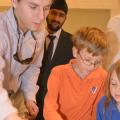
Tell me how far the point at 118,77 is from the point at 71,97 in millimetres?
272

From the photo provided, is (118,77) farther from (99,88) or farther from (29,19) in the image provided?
(29,19)

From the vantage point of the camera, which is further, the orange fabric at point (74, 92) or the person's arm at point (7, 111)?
the orange fabric at point (74, 92)

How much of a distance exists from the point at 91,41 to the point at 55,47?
2.84 feet

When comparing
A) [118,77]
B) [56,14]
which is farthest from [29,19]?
[56,14]

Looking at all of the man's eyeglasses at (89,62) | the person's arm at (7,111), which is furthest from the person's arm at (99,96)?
the person's arm at (7,111)

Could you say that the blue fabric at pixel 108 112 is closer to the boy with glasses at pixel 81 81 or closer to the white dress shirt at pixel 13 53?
the boy with glasses at pixel 81 81

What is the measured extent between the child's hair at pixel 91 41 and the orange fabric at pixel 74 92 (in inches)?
5.1

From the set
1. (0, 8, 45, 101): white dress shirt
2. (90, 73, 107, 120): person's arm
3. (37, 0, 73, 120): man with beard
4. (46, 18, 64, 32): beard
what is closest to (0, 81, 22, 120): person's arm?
(0, 8, 45, 101): white dress shirt

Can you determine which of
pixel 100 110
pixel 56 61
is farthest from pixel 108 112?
pixel 56 61

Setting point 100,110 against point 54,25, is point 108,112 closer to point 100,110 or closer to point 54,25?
point 100,110

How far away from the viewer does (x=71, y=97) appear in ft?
5.00

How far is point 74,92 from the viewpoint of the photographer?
60.5 inches

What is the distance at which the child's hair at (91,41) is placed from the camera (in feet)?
4.82

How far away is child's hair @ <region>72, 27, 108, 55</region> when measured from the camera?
4.82 feet
